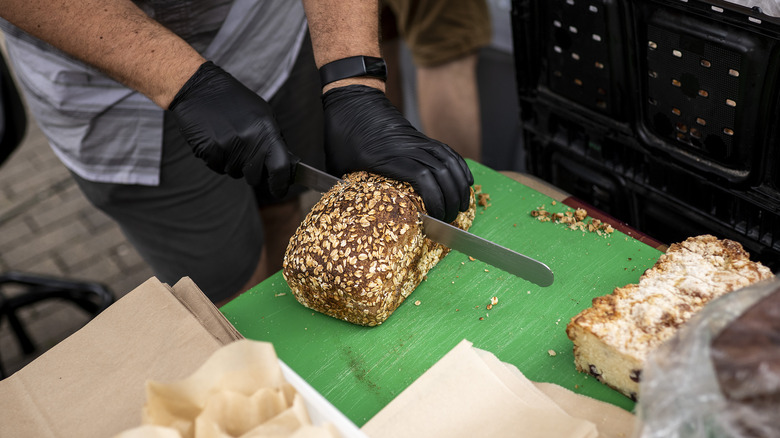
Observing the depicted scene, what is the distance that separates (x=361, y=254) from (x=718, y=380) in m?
0.91

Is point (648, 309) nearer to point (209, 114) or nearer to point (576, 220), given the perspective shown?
point (576, 220)

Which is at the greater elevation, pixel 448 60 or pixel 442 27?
pixel 442 27

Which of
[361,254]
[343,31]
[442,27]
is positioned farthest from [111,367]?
[442,27]

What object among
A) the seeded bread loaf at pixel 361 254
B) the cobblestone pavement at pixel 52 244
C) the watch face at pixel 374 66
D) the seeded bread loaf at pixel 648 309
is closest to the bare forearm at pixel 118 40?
the watch face at pixel 374 66

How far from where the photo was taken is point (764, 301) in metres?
1.08

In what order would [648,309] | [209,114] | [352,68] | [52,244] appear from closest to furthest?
1. [648,309]
2. [209,114]
3. [352,68]
4. [52,244]

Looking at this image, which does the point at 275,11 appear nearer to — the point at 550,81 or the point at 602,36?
the point at 550,81

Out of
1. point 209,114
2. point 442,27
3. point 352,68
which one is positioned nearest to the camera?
point 209,114

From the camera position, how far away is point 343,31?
7.02 feet

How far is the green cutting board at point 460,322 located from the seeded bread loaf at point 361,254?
0.07 m

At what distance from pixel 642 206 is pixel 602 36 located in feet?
1.85

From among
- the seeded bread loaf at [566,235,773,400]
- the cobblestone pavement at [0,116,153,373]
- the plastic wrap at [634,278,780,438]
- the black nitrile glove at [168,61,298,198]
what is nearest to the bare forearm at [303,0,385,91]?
the black nitrile glove at [168,61,298,198]

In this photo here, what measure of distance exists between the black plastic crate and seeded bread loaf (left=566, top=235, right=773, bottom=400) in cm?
25

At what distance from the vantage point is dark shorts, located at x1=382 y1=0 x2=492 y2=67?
351cm
